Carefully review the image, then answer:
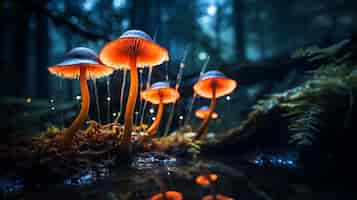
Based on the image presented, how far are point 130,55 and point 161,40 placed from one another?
14.2 ft

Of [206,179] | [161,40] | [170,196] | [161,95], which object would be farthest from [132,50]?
[161,40]

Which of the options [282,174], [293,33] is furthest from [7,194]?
[293,33]

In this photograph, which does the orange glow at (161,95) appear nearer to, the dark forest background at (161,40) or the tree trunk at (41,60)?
the dark forest background at (161,40)

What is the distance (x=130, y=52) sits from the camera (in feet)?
8.32

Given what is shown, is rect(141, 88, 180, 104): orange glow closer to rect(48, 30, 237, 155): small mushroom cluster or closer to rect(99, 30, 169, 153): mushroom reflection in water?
rect(48, 30, 237, 155): small mushroom cluster

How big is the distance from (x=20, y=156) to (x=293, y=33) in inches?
645

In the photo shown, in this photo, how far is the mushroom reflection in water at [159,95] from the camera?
2.91m

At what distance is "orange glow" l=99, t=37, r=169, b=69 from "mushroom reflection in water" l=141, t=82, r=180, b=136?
1.01 ft

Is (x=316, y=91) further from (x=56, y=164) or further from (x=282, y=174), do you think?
(x=56, y=164)

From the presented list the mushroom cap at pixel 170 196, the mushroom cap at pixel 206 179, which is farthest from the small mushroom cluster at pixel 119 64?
the mushroom cap at pixel 170 196

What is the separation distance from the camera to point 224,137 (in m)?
3.20

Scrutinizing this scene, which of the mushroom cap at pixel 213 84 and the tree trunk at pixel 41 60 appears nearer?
the mushroom cap at pixel 213 84

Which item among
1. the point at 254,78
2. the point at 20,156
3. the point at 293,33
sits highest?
the point at 293,33

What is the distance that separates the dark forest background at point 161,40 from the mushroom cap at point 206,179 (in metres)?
1.87
